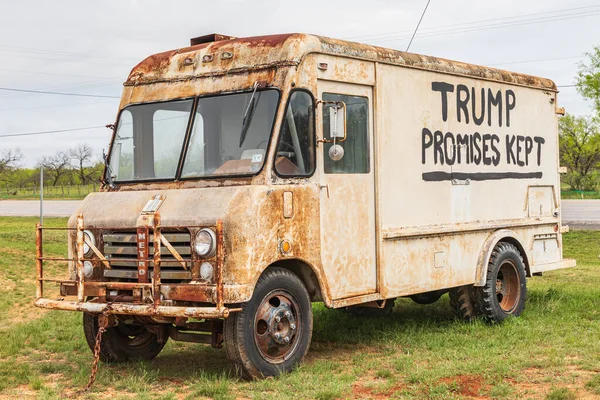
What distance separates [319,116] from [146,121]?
5.86ft

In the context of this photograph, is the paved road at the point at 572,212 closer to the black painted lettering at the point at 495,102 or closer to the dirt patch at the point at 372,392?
the black painted lettering at the point at 495,102

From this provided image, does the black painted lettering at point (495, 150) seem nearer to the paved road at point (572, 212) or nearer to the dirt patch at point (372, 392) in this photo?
the dirt patch at point (372, 392)

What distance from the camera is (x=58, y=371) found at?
813 centimetres

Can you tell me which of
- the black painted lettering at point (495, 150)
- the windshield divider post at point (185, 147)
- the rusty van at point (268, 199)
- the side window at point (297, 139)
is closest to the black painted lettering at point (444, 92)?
the rusty van at point (268, 199)

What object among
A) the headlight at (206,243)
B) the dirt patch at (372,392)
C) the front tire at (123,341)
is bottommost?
the dirt patch at (372,392)

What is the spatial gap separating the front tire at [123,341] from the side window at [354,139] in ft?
7.84

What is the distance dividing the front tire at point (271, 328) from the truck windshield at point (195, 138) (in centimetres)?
105

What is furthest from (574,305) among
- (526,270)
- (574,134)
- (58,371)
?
(574,134)

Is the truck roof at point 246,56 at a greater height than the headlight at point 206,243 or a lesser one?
greater

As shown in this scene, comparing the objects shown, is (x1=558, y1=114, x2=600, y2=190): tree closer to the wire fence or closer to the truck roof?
the wire fence

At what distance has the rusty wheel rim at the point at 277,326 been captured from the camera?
7285 millimetres

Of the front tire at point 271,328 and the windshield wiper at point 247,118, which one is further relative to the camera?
the windshield wiper at point 247,118

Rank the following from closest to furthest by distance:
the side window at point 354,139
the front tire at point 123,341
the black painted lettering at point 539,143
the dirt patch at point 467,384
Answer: the dirt patch at point 467,384
the side window at point 354,139
the front tire at point 123,341
the black painted lettering at point 539,143

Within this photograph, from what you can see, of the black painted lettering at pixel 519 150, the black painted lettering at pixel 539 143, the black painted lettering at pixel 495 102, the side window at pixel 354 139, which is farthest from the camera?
the black painted lettering at pixel 539 143
